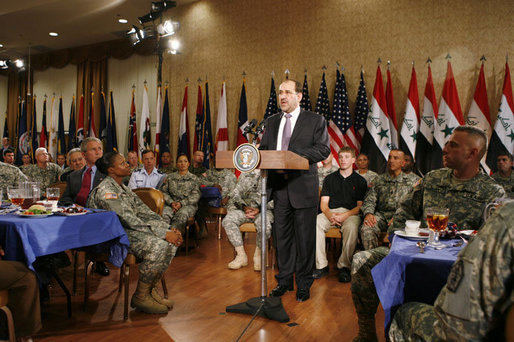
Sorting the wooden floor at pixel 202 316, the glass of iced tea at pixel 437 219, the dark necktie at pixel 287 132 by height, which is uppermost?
the dark necktie at pixel 287 132

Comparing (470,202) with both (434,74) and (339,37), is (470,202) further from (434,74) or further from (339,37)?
(339,37)

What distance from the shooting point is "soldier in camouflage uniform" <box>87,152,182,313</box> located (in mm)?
2875

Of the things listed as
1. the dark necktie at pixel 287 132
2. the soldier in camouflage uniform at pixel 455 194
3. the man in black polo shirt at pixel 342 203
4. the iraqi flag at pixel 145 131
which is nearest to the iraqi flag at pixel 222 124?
the iraqi flag at pixel 145 131

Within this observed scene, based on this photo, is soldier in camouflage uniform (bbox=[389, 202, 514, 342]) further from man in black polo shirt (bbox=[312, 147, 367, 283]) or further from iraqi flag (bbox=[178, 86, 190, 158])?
iraqi flag (bbox=[178, 86, 190, 158])

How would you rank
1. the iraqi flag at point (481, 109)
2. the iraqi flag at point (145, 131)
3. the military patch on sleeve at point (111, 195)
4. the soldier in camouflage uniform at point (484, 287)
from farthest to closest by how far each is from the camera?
the iraqi flag at point (145, 131), the iraqi flag at point (481, 109), the military patch on sleeve at point (111, 195), the soldier in camouflage uniform at point (484, 287)

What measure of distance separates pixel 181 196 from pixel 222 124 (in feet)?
9.25

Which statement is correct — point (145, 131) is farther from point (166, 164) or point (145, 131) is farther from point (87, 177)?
point (87, 177)

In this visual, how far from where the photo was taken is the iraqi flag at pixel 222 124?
7924 mm

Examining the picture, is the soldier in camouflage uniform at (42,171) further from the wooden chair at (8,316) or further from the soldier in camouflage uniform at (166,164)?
the wooden chair at (8,316)

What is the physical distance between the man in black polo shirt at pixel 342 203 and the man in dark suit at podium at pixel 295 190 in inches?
40.5

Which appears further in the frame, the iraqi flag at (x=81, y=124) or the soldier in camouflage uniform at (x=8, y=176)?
the iraqi flag at (x=81, y=124)

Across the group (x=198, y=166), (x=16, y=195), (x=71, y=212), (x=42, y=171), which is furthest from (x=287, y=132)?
(x=42, y=171)

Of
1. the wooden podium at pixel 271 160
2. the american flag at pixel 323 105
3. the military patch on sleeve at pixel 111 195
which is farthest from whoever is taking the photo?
the american flag at pixel 323 105

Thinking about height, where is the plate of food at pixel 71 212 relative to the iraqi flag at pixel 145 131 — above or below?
below
